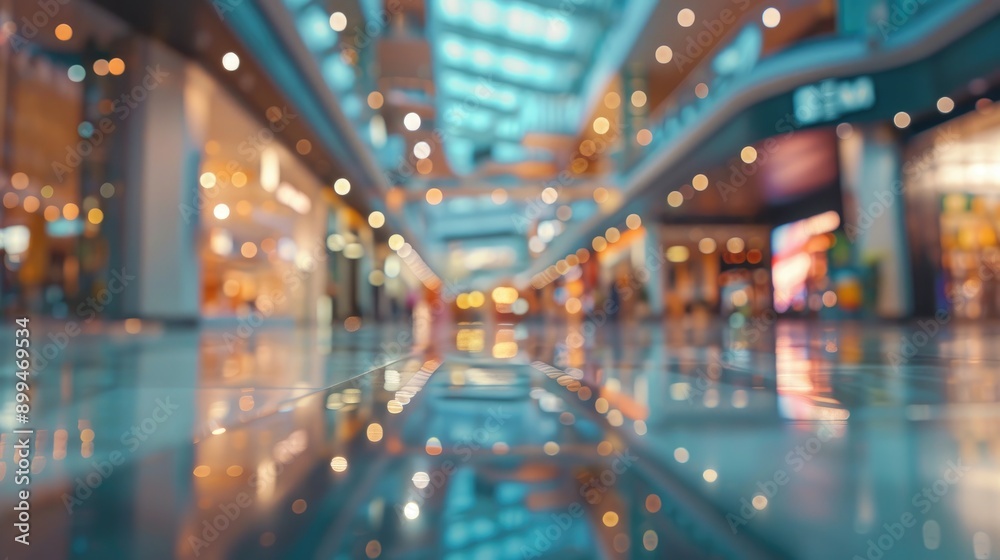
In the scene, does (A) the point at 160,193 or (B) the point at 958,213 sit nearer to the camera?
(A) the point at 160,193

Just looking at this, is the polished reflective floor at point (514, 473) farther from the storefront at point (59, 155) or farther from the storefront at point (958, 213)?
the storefront at point (958, 213)

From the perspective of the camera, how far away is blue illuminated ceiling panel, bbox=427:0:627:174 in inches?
747

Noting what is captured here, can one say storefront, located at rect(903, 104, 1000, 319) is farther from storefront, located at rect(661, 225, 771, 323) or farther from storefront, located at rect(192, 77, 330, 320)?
storefront, located at rect(192, 77, 330, 320)

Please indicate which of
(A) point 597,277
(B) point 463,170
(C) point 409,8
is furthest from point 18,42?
(A) point 597,277

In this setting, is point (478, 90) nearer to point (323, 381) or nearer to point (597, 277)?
point (597, 277)

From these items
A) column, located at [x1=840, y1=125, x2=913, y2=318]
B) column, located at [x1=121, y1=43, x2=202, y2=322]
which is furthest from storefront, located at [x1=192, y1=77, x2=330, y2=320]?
column, located at [x1=840, y1=125, x2=913, y2=318]

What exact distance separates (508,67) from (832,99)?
12341 millimetres

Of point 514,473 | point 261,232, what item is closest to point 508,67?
point 261,232

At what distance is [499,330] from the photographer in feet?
57.5

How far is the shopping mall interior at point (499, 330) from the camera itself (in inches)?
45.1

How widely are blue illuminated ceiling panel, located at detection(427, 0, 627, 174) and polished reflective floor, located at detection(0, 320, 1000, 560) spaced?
16.8 metres

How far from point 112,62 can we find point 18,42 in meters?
1.68

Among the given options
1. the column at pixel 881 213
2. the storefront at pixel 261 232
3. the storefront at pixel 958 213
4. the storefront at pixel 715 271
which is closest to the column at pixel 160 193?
the storefront at pixel 261 232

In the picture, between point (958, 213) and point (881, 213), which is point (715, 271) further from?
point (881, 213)
